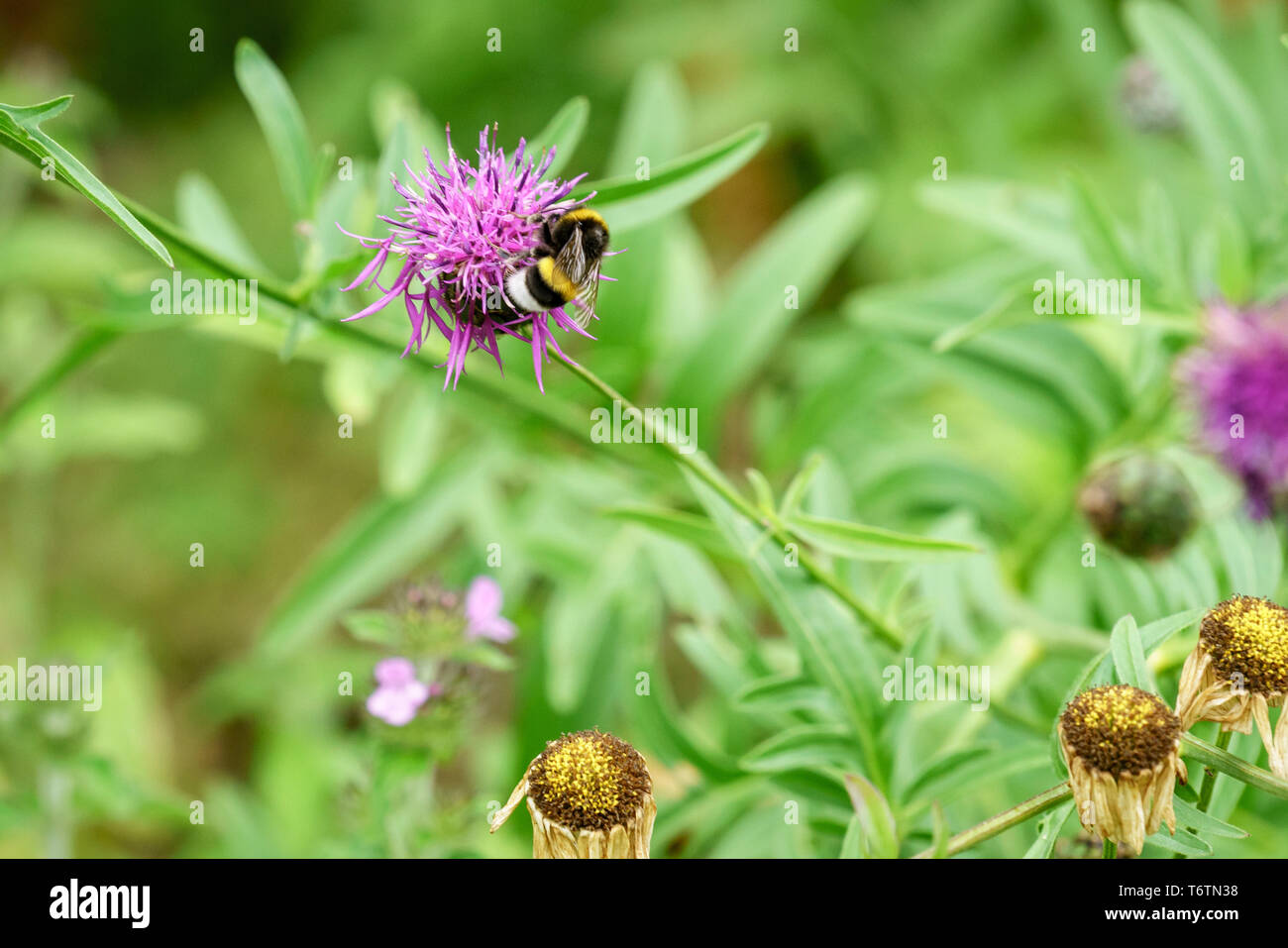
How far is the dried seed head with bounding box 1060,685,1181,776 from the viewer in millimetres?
893

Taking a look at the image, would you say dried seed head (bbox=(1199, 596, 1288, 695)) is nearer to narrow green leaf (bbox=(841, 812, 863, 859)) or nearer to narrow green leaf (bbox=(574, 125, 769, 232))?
narrow green leaf (bbox=(841, 812, 863, 859))

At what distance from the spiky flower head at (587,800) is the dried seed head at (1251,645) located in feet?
1.72

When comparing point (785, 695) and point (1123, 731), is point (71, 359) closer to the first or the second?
point (785, 695)

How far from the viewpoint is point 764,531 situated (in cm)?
117

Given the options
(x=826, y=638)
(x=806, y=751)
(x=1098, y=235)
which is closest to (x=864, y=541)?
(x=826, y=638)

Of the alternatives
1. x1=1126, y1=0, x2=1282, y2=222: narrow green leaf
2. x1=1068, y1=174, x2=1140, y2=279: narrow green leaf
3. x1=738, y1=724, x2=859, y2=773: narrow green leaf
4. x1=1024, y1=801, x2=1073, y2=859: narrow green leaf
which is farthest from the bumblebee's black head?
x1=1126, y1=0, x2=1282, y2=222: narrow green leaf

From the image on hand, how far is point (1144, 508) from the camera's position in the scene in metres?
1.50

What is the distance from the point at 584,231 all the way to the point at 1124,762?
679 mm

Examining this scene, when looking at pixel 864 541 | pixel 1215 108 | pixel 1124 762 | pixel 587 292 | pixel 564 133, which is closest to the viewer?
pixel 1124 762

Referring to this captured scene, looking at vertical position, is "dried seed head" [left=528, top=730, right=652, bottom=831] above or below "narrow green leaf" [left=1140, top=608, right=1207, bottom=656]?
below

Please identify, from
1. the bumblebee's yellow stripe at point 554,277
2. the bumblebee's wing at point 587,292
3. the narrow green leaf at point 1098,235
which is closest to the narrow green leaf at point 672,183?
the bumblebee's wing at point 587,292

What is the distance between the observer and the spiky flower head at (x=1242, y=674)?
942 millimetres

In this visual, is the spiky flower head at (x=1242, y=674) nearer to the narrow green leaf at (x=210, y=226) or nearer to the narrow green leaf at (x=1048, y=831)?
the narrow green leaf at (x=1048, y=831)

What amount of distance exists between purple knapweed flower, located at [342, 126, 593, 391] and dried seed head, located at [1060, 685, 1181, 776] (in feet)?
1.82
